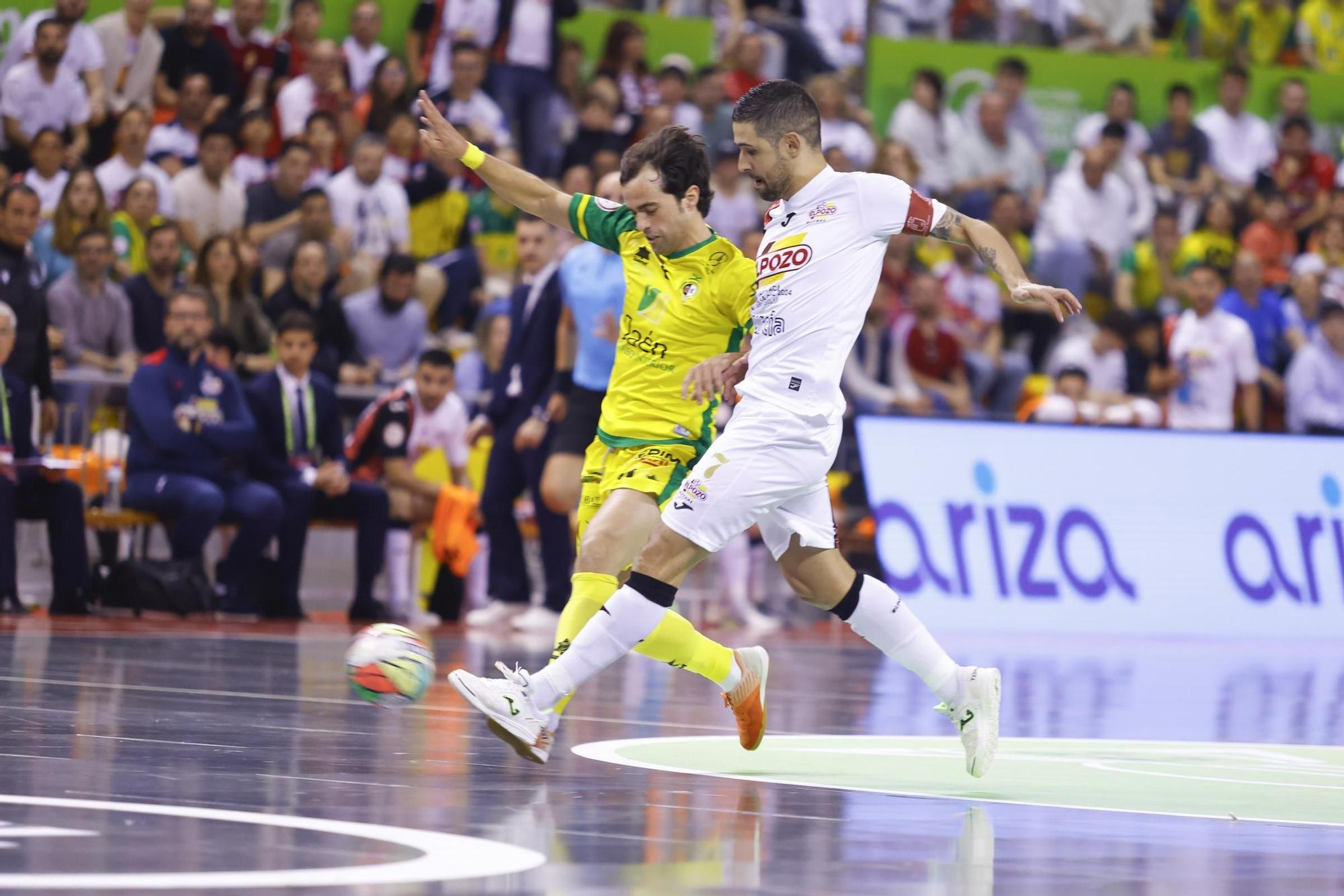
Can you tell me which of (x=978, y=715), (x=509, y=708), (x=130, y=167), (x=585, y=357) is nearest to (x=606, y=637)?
(x=509, y=708)

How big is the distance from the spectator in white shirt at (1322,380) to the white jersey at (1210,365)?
41 centimetres

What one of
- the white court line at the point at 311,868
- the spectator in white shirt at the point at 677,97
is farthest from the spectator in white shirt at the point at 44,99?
the white court line at the point at 311,868

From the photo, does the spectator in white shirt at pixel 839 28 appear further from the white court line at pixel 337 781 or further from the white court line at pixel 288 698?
the white court line at pixel 337 781

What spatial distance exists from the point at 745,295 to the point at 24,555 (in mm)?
7730

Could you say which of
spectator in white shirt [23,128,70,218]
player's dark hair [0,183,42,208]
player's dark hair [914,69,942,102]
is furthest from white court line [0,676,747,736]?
player's dark hair [914,69,942,102]

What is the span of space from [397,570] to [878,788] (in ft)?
28.7

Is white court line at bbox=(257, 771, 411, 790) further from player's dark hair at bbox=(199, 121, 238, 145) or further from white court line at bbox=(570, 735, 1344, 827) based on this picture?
player's dark hair at bbox=(199, 121, 238, 145)

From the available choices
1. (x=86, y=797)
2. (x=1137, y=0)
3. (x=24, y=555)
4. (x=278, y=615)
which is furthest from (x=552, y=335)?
(x=1137, y=0)

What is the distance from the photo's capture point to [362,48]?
1881 cm

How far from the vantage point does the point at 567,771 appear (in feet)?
22.4

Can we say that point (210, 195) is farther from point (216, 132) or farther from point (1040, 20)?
point (1040, 20)

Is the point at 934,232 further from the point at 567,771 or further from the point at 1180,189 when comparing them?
the point at 1180,189

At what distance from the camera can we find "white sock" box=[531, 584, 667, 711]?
699 centimetres

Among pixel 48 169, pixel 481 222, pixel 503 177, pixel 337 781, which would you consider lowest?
pixel 337 781
